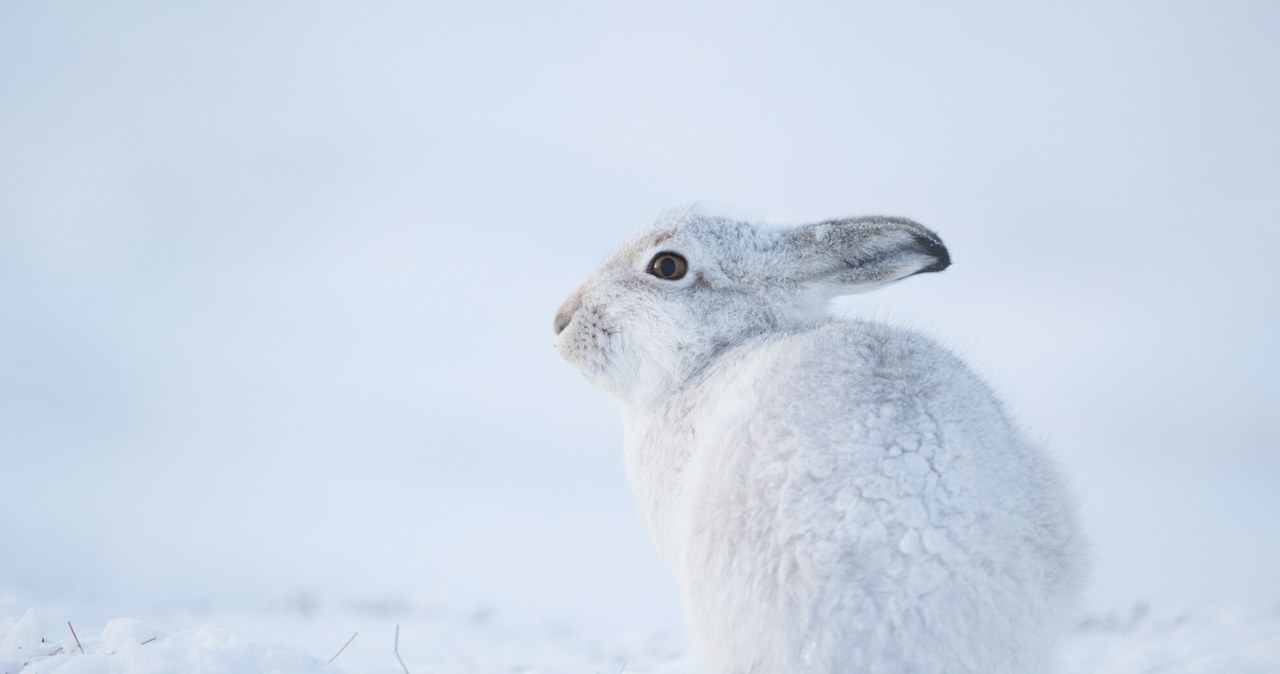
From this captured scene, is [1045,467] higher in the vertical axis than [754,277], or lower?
lower

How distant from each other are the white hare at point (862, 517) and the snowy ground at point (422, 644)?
1.82 metres

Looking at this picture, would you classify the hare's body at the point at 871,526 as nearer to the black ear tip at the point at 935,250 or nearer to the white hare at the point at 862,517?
the white hare at the point at 862,517

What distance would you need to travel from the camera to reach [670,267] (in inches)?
186

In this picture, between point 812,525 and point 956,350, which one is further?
point 956,350

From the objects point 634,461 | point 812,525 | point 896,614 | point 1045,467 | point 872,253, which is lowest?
point 896,614

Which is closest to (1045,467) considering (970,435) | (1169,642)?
(970,435)

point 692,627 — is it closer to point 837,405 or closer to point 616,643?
point 837,405

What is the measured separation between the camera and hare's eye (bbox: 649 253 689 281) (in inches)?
185

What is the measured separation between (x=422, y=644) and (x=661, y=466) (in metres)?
2.73

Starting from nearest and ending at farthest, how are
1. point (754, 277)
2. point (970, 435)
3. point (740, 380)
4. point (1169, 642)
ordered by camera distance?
point (970, 435) → point (740, 380) → point (754, 277) → point (1169, 642)

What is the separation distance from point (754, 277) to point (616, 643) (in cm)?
296

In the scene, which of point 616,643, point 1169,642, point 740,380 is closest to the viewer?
point 740,380

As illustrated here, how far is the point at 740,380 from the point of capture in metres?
3.76

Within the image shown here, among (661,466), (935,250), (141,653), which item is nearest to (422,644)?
(141,653)
